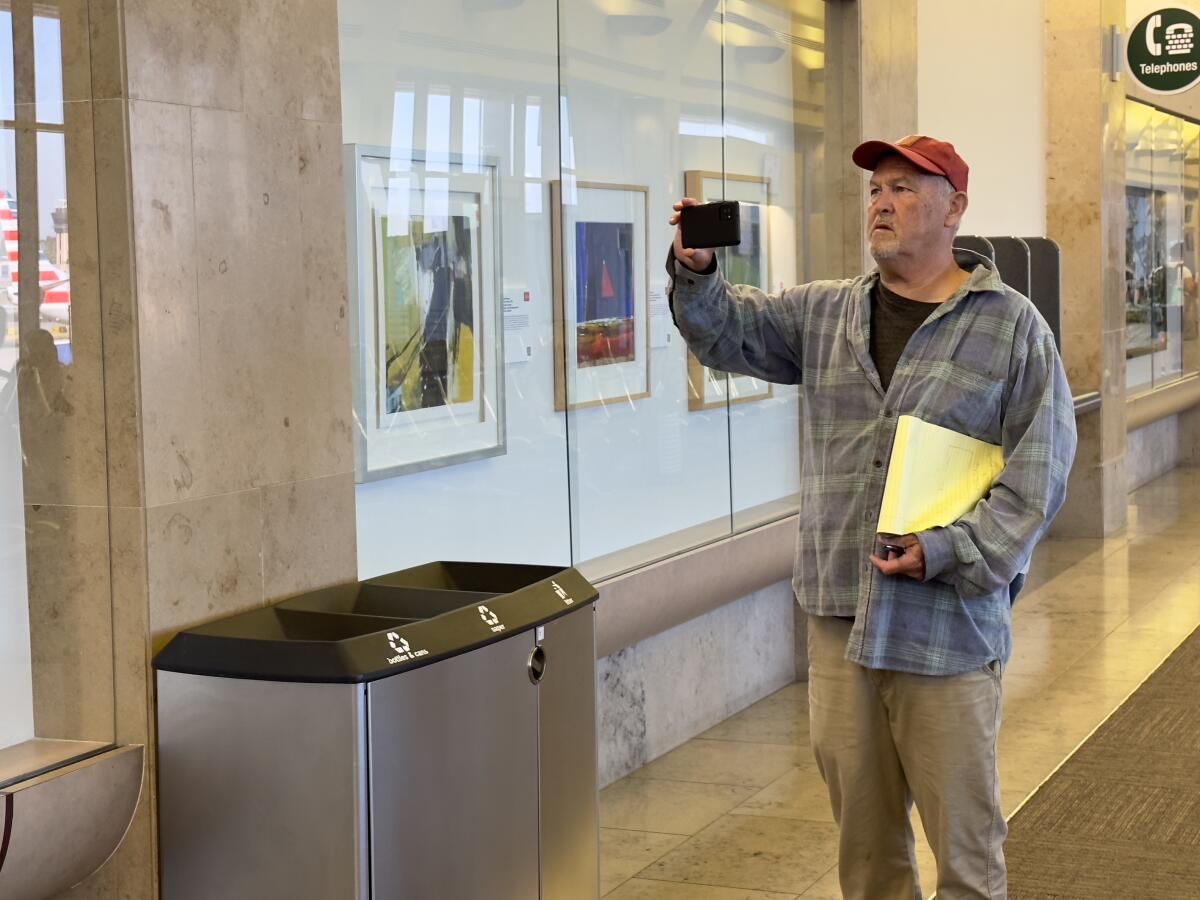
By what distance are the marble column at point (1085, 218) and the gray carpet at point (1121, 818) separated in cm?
483

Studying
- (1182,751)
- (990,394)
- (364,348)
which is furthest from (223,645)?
(1182,751)

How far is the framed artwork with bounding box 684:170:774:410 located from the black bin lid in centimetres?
239

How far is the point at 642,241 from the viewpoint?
18.2 ft

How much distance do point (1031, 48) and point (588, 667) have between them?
8644mm

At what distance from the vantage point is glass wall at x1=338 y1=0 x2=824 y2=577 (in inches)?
169

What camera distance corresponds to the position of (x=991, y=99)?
10648 mm

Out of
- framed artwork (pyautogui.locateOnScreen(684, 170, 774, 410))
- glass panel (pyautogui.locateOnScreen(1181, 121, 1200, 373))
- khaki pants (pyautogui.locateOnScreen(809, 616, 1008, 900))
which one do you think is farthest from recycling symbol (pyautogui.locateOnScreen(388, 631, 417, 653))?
glass panel (pyautogui.locateOnScreen(1181, 121, 1200, 373))

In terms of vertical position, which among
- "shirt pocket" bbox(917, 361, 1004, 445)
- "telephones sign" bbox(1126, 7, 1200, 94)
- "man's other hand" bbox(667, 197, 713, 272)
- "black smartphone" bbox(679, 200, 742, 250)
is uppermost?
"telephones sign" bbox(1126, 7, 1200, 94)

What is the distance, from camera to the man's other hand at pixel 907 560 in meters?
3.19

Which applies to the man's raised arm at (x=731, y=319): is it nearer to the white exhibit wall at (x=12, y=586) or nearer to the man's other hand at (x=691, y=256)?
the man's other hand at (x=691, y=256)

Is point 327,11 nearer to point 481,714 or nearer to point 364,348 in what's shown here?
point 364,348

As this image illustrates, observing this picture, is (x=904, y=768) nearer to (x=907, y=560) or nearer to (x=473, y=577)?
(x=907, y=560)

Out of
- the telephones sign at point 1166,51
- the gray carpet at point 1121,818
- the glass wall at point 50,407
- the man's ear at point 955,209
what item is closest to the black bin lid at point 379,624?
the glass wall at point 50,407

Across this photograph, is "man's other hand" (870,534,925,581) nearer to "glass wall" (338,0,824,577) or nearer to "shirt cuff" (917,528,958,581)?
"shirt cuff" (917,528,958,581)
